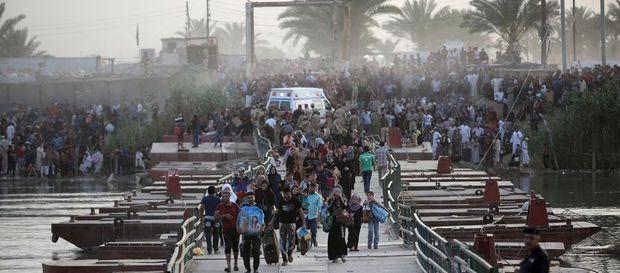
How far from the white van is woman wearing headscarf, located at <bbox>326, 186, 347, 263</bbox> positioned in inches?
1157

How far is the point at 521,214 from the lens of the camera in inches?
1534

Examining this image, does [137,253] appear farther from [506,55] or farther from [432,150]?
[506,55]

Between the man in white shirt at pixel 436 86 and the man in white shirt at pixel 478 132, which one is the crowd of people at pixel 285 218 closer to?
the man in white shirt at pixel 478 132

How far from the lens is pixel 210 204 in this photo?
31031 millimetres

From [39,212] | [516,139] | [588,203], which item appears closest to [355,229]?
[588,203]

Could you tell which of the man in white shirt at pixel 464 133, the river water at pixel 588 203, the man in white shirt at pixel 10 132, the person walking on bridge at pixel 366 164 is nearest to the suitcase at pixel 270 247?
the river water at pixel 588 203

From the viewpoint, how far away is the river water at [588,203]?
37.3m

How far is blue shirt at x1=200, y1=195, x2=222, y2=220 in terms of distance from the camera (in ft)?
102

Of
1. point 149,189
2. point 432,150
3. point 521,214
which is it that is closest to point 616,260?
point 521,214

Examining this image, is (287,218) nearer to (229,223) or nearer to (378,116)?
(229,223)

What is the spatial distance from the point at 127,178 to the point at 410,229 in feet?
114

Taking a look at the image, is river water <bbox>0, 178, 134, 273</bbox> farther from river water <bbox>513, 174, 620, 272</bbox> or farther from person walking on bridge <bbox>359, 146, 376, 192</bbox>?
river water <bbox>513, 174, 620, 272</bbox>

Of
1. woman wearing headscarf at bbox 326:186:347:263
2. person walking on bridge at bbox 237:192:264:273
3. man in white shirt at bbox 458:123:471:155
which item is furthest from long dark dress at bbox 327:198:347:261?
man in white shirt at bbox 458:123:471:155

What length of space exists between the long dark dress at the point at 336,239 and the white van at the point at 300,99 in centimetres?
2939
